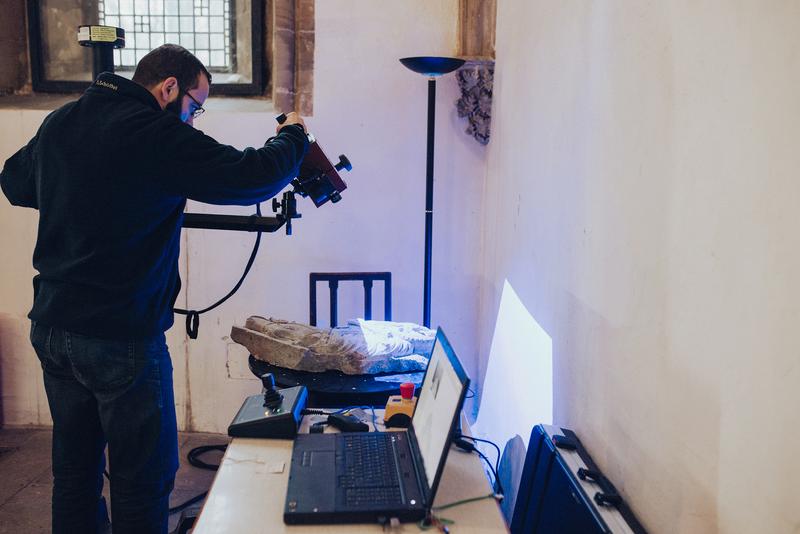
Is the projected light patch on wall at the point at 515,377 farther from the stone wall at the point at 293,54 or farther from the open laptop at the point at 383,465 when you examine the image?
the stone wall at the point at 293,54

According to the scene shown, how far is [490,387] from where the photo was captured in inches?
116

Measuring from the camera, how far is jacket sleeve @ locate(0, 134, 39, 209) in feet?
6.70

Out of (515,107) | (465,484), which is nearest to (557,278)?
(465,484)

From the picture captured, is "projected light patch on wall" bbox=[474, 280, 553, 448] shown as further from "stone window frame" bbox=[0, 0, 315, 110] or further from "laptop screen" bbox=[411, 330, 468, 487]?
"stone window frame" bbox=[0, 0, 315, 110]

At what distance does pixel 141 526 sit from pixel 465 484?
902mm

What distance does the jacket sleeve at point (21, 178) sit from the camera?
2041 mm

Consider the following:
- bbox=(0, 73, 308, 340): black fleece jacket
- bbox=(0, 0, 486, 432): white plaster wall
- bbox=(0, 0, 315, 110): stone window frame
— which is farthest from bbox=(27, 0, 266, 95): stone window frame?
bbox=(0, 73, 308, 340): black fleece jacket

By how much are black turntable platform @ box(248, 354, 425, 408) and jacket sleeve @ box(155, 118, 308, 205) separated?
721mm

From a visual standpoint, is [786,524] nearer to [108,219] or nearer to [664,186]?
[664,186]

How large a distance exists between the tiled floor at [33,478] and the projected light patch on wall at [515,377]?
4.04 feet

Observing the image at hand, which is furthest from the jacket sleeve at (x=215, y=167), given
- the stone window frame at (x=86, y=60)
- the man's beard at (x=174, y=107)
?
the stone window frame at (x=86, y=60)

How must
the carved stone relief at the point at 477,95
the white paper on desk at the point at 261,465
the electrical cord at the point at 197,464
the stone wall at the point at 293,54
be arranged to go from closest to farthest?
the white paper on desk at the point at 261,465 → the electrical cord at the point at 197,464 → the carved stone relief at the point at 477,95 → the stone wall at the point at 293,54

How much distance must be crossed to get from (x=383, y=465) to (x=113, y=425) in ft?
2.45

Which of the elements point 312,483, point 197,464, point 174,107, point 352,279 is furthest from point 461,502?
point 197,464
